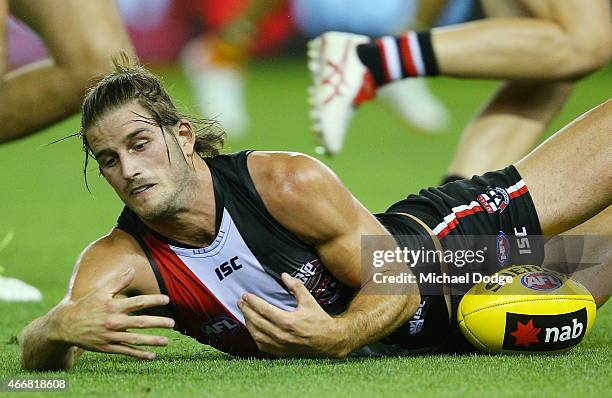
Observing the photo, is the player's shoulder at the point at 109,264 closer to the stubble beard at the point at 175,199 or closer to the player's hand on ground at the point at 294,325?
the stubble beard at the point at 175,199

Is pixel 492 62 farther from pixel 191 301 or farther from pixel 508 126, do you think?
pixel 191 301

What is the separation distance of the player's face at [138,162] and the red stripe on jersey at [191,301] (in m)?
0.14

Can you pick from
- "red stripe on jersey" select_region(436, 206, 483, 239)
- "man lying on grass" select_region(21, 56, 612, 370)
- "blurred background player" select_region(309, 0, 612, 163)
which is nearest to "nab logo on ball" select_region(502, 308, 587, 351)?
"man lying on grass" select_region(21, 56, 612, 370)

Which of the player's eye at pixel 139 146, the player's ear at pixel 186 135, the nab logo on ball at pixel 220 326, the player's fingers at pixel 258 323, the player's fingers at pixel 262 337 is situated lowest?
the nab logo on ball at pixel 220 326

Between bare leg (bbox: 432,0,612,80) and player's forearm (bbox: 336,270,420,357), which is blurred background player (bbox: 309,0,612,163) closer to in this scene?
bare leg (bbox: 432,0,612,80)

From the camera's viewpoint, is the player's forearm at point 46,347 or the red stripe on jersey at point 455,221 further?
the red stripe on jersey at point 455,221

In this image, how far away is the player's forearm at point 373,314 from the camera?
344 centimetres

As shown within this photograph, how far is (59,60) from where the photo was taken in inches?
201

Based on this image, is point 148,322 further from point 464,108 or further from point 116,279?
point 464,108

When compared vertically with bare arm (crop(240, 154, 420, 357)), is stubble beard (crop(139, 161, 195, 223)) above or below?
above

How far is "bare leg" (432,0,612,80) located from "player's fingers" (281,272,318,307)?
212 centimetres

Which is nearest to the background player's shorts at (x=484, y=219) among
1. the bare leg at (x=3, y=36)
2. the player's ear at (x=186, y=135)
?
the player's ear at (x=186, y=135)

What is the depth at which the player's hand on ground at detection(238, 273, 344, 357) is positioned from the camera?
334cm

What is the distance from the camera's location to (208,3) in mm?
11742
